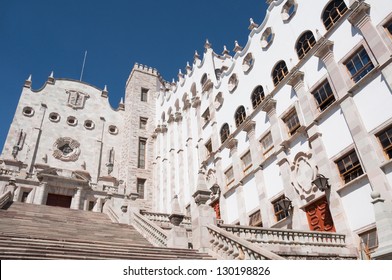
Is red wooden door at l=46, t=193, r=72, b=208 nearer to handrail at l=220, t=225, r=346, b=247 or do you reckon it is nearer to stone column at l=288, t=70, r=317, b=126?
handrail at l=220, t=225, r=346, b=247

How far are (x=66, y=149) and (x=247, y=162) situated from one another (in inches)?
781

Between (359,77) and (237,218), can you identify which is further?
(237,218)

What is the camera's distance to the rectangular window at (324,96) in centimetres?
1595

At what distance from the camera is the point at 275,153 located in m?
18.1

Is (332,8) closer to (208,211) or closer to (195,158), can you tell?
(208,211)

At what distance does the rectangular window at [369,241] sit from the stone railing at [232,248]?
6.06 meters

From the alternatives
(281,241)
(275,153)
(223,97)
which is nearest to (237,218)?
(275,153)

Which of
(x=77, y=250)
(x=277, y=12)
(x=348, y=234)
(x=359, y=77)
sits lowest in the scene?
(x=77, y=250)

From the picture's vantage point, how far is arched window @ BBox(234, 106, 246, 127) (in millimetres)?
22766

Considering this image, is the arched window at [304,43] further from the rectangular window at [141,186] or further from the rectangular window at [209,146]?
the rectangular window at [141,186]

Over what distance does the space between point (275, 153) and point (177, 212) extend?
7.58 m

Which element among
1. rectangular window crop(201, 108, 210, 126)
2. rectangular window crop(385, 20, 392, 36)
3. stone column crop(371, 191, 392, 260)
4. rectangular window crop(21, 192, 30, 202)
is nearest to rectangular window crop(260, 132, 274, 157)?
rectangular window crop(201, 108, 210, 126)

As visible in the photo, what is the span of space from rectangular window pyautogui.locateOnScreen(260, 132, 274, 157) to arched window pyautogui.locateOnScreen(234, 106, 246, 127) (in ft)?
10.2
